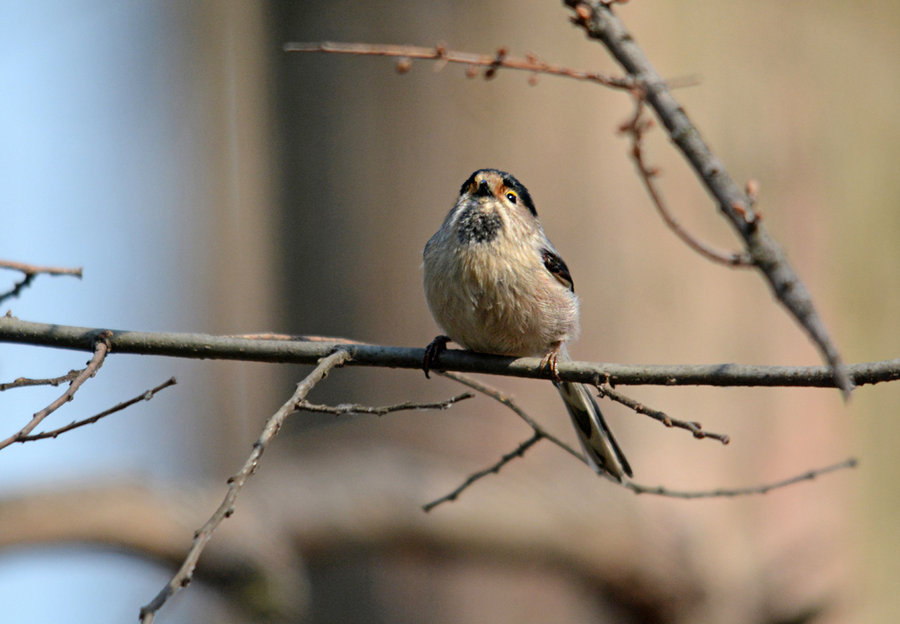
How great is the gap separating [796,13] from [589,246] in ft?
8.00

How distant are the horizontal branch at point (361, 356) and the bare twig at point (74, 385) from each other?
2cm

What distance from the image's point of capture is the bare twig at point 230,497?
193 centimetres

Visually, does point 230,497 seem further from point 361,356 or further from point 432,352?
point 432,352

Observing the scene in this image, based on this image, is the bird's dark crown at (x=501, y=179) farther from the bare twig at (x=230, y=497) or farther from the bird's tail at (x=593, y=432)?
the bare twig at (x=230, y=497)

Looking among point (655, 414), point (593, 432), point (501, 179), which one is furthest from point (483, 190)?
point (655, 414)

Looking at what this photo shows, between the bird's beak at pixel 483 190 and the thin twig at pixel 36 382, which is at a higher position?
the bird's beak at pixel 483 190

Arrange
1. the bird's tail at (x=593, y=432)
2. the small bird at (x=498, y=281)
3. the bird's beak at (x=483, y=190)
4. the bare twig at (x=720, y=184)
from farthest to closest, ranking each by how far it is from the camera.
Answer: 1. the bird's tail at (x=593, y=432)
2. the bird's beak at (x=483, y=190)
3. the small bird at (x=498, y=281)
4. the bare twig at (x=720, y=184)

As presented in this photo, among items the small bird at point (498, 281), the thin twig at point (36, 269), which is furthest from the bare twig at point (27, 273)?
the small bird at point (498, 281)

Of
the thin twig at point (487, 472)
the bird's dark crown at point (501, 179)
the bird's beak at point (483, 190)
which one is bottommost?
the thin twig at point (487, 472)

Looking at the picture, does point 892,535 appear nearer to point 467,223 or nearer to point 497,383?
point 497,383

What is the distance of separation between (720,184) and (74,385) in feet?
6.38

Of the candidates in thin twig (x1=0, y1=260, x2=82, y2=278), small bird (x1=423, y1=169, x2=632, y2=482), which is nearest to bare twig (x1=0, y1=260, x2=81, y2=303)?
thin twig (x1=0, y1=260, x2=82, y2=278)

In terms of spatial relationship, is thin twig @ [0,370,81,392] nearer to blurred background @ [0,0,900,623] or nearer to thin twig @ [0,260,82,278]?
thin twig @ [0,260,82,278]

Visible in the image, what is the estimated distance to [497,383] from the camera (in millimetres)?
6645
